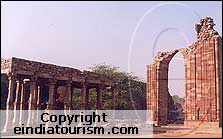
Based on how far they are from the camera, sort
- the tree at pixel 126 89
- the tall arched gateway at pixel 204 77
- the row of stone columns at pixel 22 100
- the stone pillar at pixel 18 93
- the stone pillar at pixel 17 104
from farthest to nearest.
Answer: the tree at pixel 126 89
the tall arched gateway at pixel 204 77
the stone pillar at pixel 18 93
the stone pillar at pixel 17 104
the row of stone columns at pixel 22 100

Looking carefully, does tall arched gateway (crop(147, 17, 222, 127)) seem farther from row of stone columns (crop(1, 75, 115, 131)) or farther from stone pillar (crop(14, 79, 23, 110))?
stone pillar (crop(14, 79, 23, 110))

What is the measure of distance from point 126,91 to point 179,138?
92.7 ft

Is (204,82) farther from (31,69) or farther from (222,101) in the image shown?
(31,69)

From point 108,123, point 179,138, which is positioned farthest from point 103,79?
point 179,138

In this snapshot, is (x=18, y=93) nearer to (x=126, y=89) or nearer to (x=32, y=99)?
(x=32, y=99)

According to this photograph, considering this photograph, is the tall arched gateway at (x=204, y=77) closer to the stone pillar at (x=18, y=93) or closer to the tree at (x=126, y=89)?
the stone pillar at (x=18, y=93)

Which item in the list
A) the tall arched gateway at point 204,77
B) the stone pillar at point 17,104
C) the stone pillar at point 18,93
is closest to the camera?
the stone pillar at point 17,104

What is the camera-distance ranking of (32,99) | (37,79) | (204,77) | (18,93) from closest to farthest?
1. (32,99)
2. (37,79)
3. (18,93)
4. (204,77)

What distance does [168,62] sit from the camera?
33.1 metres

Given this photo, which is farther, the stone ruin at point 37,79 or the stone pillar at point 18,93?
the stone pillar at point 18,93

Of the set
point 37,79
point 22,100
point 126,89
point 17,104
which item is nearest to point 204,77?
point 37,79

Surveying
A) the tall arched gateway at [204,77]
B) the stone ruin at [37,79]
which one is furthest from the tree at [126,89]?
the tall arched gateway at [204,77]

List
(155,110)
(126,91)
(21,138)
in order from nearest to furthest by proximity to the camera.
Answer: (21,138)
(155,110)
(126,91)

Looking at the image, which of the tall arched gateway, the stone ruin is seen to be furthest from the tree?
the tall arched gateway
